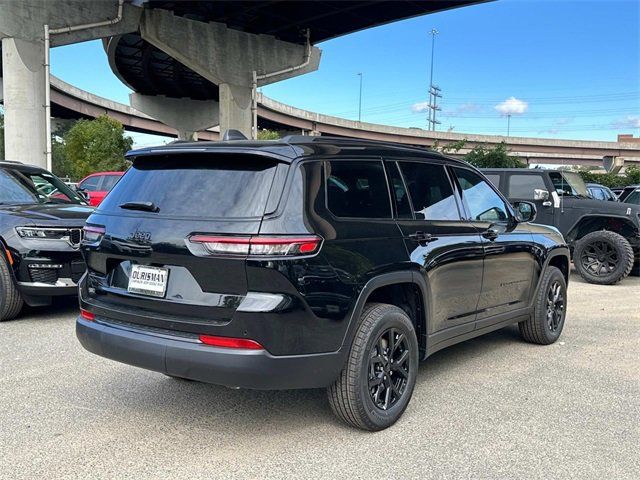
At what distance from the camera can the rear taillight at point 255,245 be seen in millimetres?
3111

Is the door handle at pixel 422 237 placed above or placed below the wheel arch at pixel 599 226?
above

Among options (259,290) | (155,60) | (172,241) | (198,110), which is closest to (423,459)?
(259,290)

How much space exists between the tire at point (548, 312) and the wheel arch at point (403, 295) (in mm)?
2081

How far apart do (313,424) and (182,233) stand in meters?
1.55

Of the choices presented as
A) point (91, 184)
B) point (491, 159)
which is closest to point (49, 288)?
point (91, 184)

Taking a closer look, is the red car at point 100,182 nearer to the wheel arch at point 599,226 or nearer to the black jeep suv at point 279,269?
the wheel arch at point 599,226

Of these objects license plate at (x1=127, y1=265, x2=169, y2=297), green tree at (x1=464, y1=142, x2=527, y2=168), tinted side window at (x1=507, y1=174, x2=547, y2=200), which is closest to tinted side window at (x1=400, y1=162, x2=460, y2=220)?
license plate at (x1=127, y1=265, x2=169, y2=297)

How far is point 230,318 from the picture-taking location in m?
3.13

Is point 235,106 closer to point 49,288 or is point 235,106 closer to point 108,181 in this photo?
point 108,181

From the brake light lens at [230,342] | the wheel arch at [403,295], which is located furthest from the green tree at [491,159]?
the brake light lens at [230,342]

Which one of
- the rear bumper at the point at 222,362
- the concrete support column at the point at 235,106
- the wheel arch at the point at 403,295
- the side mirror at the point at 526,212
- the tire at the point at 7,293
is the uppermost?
the concrete support column at the point at 235,106

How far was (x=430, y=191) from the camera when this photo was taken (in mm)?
4426

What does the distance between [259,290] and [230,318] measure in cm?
22

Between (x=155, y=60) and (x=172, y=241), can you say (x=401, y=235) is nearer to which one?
(x=172, y=241)
